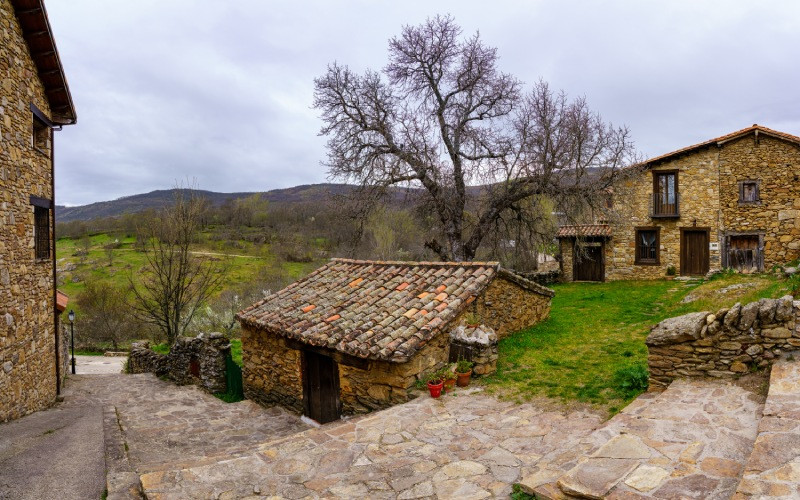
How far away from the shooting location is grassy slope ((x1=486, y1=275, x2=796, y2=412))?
6469 millimetres

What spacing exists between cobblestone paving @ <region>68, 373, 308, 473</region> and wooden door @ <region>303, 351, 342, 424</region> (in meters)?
0.51

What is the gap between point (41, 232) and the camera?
9.64 m

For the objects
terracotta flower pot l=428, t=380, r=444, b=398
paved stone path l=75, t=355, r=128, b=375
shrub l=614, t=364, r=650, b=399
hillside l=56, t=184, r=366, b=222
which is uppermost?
hillside l=56, t=184, r=366, b=222

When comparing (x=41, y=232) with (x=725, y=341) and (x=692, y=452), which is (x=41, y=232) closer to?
(x=692, y=452)

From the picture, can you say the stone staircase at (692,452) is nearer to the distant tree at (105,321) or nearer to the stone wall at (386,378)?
the stone wall at (386,378)

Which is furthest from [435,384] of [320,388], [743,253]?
[743,253]

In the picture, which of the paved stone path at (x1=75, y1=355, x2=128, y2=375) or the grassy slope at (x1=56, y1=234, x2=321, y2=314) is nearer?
the paved stone path at (x1=75, y1=355, x2=128, y2=375)

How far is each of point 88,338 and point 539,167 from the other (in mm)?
26613

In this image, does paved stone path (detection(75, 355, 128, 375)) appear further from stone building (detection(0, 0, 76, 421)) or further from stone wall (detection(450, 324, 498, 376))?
stone wall (detection(450, 324, 498, 376))

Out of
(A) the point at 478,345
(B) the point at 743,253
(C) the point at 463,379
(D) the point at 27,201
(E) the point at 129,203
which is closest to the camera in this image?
(C) the point at 463,379

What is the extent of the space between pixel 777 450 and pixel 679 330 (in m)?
2.30

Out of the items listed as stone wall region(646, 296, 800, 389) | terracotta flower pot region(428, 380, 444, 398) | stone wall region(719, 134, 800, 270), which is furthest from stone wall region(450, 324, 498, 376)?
stone wall region(719, 134, 800, 270)

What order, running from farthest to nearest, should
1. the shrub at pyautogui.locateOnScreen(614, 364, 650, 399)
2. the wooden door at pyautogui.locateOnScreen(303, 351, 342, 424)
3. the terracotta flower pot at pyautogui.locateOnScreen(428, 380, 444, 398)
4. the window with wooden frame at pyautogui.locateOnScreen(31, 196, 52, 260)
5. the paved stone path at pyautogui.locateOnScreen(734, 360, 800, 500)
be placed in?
the window with wooden frame at pyautogui.locateOnScreen(31, 196, 52, 260) < the wooden door at pyautogui.locateOnScreen(303, 351, 342, 424) < the terracotta flower pot at pyautogui.locateOnScreen(428, 380, 444, 398) < the shrub at pyautogui.locateOnScreen(614, 364, 650, 399) < the paved stone path at pyautogui.locateOnScreen(734, 360, 800, 500)

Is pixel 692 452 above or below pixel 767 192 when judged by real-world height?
below
